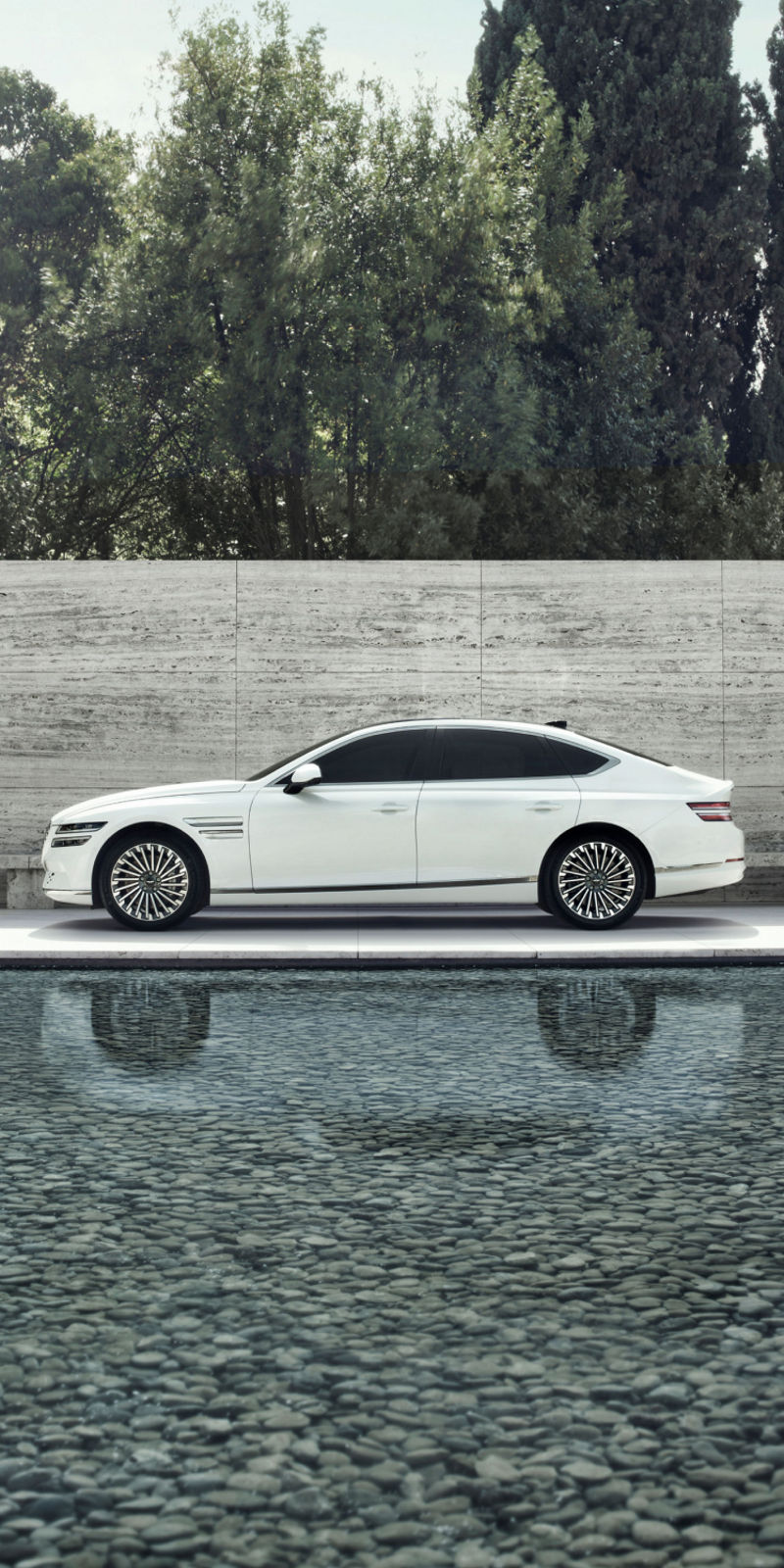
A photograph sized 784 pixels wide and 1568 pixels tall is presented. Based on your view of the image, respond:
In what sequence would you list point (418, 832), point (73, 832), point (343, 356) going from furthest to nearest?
point (343, 356) → point (73, 832) → point (418, 832)

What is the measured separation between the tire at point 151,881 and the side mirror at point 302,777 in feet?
2.84

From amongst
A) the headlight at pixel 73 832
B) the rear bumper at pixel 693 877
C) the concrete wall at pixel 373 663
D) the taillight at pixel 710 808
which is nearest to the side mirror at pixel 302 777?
the headlight at pixel 73 832

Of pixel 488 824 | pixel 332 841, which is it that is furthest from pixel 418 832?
pixel 332 841

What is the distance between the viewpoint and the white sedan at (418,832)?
11953 millimetres

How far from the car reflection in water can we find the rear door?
58.9 inches

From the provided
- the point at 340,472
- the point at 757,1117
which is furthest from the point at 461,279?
the point at 757,1117

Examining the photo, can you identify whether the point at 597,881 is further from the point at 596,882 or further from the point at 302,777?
the point at 302,777

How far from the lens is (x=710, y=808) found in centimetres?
1219

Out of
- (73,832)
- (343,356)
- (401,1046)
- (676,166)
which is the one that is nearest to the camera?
(401,1046)

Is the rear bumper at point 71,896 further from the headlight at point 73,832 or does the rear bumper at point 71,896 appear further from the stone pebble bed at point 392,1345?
the stone pebble bed at point 392,1345

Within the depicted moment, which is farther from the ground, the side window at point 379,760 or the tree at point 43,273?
the tree at point 43,273

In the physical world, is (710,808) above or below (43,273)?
below

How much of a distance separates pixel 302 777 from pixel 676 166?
26281mm

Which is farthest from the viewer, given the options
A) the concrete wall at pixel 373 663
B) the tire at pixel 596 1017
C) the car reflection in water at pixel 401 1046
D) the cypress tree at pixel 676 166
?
the cypress tree at pixel 676 166
